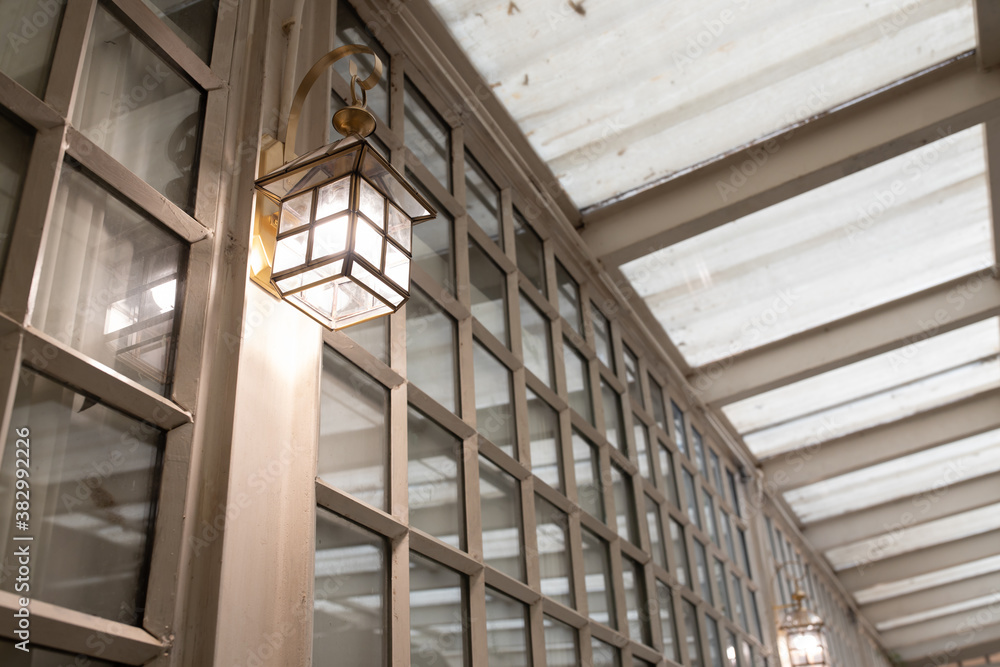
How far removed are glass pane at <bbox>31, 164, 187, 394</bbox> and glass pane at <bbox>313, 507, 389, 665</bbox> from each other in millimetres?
416

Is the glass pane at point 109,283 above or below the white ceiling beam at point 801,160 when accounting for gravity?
below

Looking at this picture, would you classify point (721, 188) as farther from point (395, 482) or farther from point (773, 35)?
point (395, 482)

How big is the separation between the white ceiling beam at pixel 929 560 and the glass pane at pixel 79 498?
726 cm

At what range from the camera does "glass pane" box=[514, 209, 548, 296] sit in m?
2.98

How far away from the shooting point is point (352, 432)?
1.74 meters

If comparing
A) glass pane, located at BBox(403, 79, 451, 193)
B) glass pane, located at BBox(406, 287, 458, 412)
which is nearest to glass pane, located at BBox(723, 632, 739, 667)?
glass pane, located at BBox(406, 287, 458, 412)

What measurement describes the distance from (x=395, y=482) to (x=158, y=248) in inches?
26.1

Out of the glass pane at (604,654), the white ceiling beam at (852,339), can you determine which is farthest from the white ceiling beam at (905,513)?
the glass pane at (604,654)

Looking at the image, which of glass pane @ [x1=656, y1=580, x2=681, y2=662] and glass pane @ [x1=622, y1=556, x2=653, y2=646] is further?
glass pane @ [x1=656, y1=580, x2=681, y2=662]

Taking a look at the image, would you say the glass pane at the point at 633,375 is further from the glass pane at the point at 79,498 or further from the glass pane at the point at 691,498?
the glass pane at the point at 79,498

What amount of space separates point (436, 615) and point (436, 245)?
0.94 meters

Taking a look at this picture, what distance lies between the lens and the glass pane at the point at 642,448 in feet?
11.5

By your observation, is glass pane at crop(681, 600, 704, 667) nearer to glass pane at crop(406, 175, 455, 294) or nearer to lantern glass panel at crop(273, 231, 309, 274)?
glass pane at crop(406, 175, 455, 294)

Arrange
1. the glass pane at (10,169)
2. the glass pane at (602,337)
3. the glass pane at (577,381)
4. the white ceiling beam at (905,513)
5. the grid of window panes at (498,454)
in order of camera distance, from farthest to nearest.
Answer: the white ceiling beam at (905,513)
the glass pane at (602,337)
the glass pane at (577,381)
the grid of window panes at (498,454)
the glass pane at (10,169)
